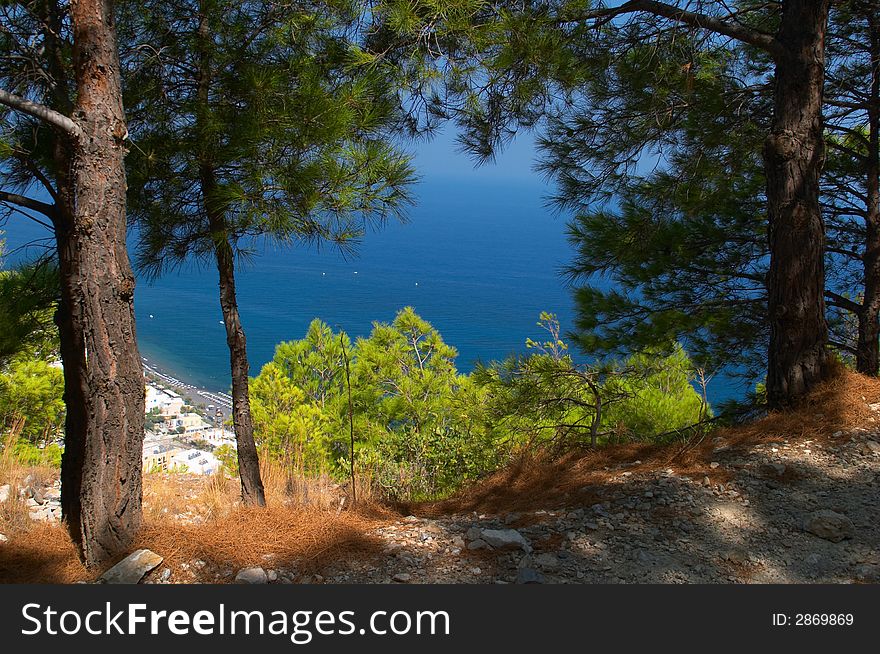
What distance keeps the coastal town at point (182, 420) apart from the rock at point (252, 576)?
23.1 feet

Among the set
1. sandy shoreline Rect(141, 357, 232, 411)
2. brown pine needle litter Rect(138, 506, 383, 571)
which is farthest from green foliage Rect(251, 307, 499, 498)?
sandy shoreline Rect(141, 357, 232, 411)

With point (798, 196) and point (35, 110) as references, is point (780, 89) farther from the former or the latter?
point (35, 110)

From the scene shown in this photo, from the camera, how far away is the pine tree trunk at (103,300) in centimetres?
266

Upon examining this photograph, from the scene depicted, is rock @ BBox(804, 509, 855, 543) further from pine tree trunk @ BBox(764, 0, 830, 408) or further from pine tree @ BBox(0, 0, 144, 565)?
pine tree @ BBox(0, 0, 144, 565)

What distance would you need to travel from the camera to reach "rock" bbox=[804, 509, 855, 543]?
2.68 m

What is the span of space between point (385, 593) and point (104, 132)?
2149mm

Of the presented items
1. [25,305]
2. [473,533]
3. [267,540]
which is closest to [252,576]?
[267,540]

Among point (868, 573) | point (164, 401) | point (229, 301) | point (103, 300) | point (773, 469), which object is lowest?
point (868, 573)

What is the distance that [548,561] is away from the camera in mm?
2635

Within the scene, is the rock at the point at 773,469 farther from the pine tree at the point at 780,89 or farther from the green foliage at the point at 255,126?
the green foliage at the point at 255,126

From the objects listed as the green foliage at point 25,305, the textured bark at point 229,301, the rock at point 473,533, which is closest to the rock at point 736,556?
the rock at point 473,533

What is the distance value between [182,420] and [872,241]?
63.8ft

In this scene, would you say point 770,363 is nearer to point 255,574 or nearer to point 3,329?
point 255,574

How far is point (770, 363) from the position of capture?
4.15m
